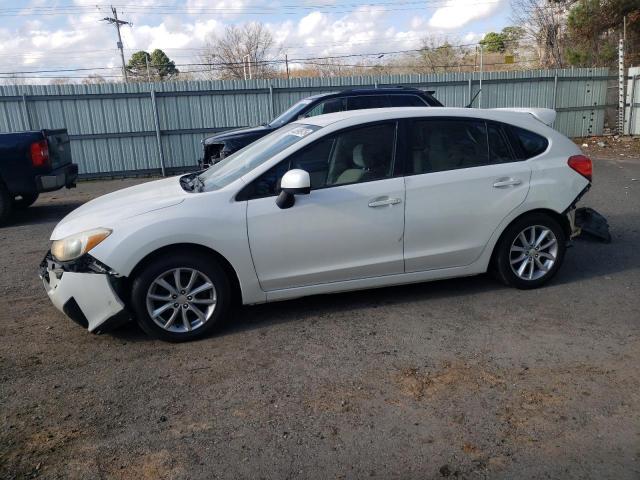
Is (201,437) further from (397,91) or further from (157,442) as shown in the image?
(397,91)

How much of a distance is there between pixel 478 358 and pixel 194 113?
501 inches

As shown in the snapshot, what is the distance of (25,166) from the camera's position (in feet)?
29.6

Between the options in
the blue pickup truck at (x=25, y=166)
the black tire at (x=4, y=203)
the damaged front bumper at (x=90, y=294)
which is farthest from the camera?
the black tire at (x=4, y=203)

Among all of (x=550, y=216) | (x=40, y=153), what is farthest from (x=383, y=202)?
(x=40, y=153)

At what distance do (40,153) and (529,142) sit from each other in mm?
7374

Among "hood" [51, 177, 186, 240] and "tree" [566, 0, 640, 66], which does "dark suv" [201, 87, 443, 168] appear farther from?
"tree" [566, 0, 640, 66]

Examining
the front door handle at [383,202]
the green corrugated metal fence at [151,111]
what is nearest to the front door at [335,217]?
the front door handle at [383,202]

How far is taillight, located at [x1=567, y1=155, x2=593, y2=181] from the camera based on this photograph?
17.3 ft

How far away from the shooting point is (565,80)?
1792 cm

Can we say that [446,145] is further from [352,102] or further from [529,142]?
[352,102]

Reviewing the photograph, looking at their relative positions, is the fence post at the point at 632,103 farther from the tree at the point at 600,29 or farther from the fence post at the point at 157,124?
the fence post at the point at 157,124

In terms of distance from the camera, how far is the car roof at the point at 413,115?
16.0ft

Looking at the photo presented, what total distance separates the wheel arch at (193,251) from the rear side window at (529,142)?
9.10ft

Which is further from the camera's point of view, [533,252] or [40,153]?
[40,153]
